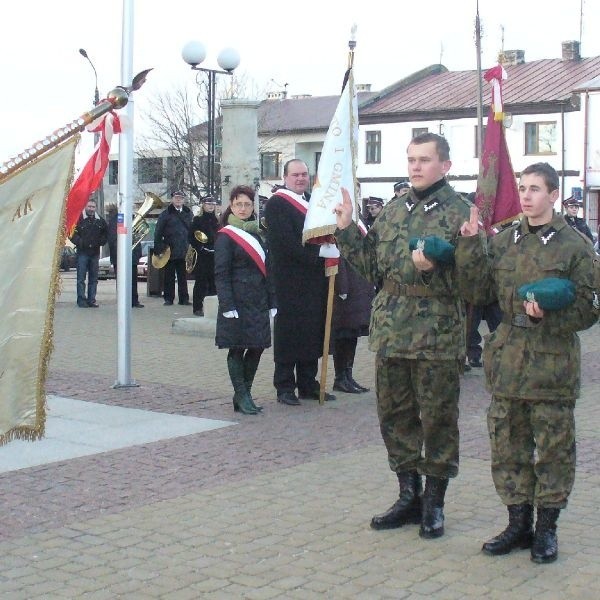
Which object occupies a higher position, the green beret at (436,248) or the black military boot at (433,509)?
the green beret at (436,248)

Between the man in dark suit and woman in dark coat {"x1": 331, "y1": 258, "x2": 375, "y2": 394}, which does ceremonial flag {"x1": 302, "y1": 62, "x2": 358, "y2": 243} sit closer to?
the man in dark suit

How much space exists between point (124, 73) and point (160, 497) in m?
4.93

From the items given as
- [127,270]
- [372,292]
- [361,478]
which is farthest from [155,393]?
[361,478]

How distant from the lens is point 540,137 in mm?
50781

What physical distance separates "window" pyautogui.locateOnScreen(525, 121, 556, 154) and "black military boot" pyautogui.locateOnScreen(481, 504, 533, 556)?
152 feet

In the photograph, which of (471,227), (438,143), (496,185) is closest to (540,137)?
(496,185)

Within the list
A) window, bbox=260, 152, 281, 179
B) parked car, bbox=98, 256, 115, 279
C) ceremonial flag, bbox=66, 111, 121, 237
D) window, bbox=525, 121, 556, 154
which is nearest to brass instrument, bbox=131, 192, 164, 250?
parked car, bbox=98, 256, 115, 279

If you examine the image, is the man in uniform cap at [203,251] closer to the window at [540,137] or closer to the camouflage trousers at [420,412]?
the camouflage trousers at [420,412]

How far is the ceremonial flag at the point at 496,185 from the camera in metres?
10.2

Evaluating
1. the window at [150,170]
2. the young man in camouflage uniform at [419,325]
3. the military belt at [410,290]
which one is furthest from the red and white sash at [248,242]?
the window at [150,170]

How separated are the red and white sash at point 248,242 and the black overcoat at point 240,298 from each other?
0.08ft

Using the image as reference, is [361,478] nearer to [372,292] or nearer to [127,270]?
[372,292]

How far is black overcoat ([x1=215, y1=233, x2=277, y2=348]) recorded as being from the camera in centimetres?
882

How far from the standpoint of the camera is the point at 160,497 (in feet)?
21.4
